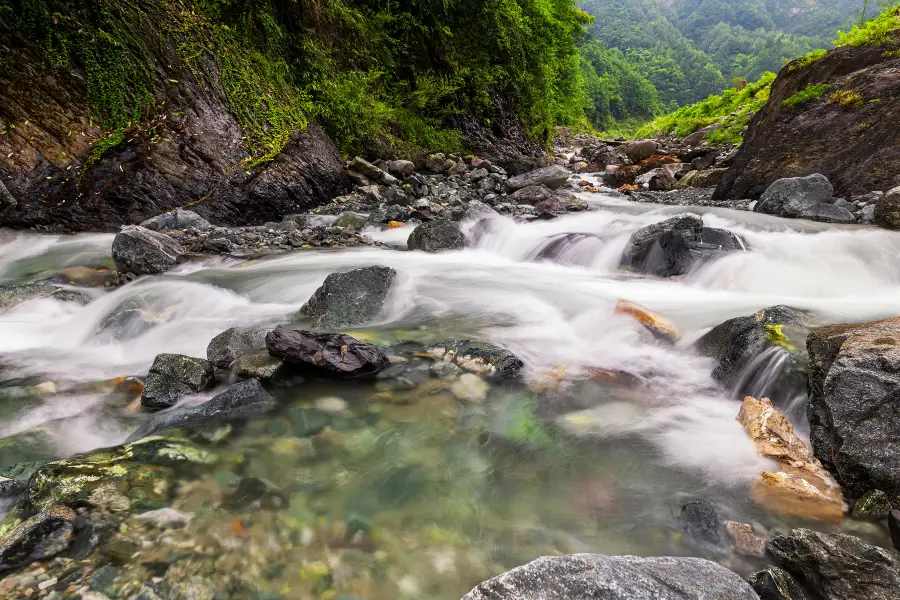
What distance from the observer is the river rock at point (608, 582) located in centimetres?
140

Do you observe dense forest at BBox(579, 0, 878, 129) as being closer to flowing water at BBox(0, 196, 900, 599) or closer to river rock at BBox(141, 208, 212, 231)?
river rock at BBox(141, 208, 212, 231)

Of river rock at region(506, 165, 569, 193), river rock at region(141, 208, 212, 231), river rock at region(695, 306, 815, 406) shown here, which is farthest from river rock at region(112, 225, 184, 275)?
river rock at region(506, 165, 569, 193)

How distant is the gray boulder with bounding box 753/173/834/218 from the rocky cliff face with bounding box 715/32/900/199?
0.59 meters

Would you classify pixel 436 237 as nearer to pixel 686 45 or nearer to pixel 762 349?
pixel 762 349

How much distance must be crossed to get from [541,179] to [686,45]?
117 meters

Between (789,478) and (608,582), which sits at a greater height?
(608,582)

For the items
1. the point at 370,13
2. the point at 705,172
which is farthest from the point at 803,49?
the point at 370,13

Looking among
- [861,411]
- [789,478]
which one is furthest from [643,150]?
[789,478]

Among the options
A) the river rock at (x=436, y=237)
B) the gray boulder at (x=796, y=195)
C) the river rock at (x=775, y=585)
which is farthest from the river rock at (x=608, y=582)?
the gray boulder at (x=796, y=195)

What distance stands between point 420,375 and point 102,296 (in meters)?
4.33

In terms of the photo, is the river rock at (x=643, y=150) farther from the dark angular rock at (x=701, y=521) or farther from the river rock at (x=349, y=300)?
the dark angular rock at (x=701, y=521)

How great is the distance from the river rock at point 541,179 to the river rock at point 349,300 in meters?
8.48

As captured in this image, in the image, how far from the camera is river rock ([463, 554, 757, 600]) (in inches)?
55.1

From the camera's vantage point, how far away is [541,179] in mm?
13023
